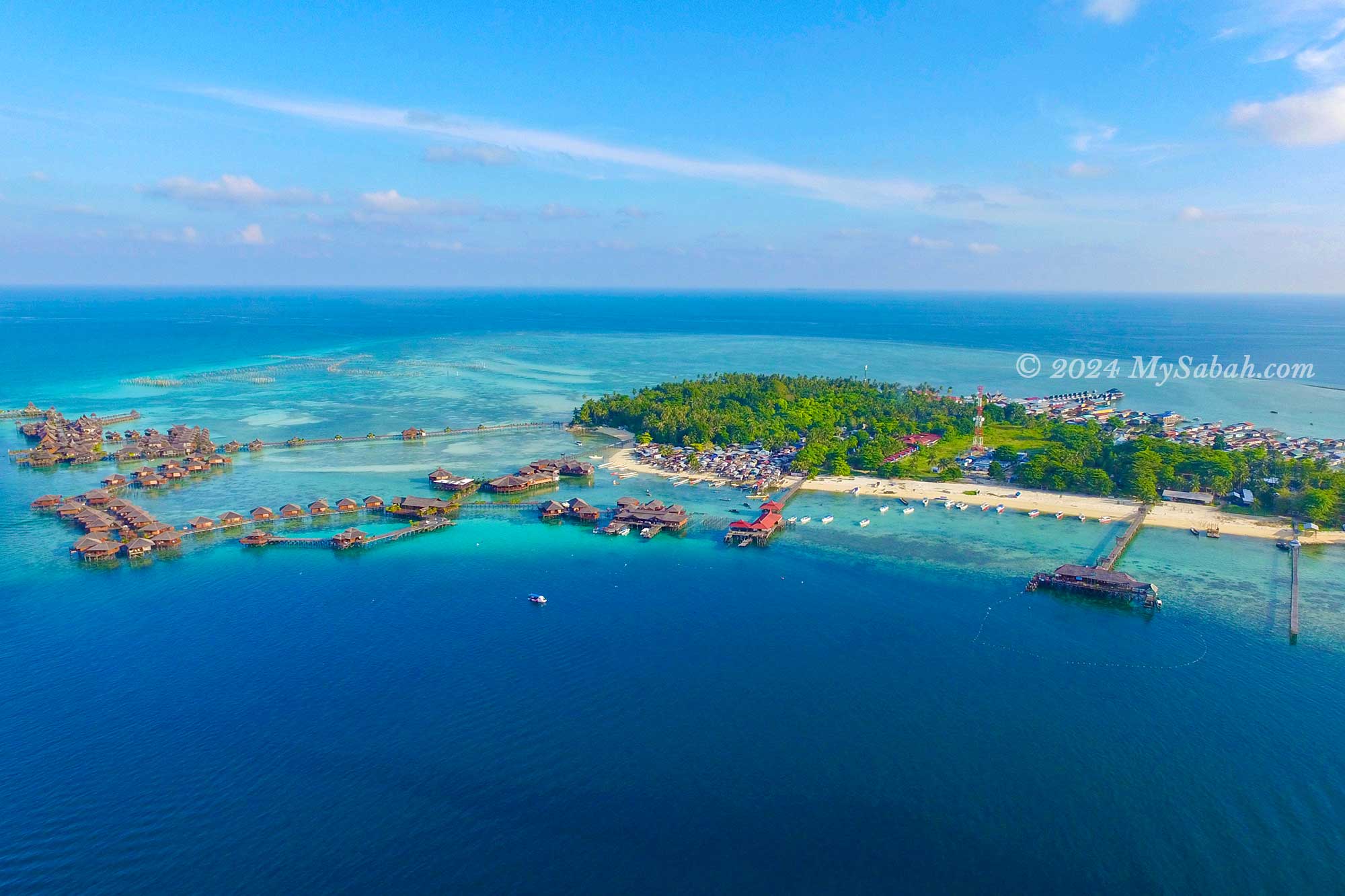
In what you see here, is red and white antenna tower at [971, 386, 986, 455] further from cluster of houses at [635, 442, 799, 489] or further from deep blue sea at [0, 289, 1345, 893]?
deep blue sea at [0, 289, 1345, 893]

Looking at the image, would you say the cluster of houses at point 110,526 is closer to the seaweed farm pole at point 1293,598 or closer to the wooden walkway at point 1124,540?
the wooden walkway at point 1124,540

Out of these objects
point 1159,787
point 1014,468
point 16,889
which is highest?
point 1014,468

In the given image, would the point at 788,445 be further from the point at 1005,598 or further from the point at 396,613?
the point at 396,613

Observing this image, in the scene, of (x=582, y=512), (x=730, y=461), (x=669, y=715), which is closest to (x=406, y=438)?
(x=582, y=512)

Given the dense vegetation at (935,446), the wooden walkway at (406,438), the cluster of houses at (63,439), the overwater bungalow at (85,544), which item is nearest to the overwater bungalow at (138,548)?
the overwater bungalow at (85,544)

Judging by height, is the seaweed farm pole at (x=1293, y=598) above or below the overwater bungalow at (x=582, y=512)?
above

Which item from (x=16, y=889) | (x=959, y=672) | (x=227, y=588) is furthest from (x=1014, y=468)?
(x=16, y=889)
